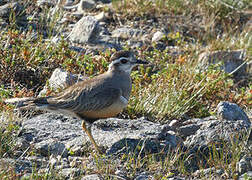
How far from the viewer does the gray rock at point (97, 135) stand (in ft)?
18.4

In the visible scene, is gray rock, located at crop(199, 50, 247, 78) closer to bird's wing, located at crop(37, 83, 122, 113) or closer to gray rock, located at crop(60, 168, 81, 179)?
bird's wing, located at crop(37, 83, 122, 113)

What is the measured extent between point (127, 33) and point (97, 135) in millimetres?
3753

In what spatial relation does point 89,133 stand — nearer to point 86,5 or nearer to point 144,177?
point 144,177

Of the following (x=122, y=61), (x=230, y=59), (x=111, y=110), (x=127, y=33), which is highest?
(x=122, y=61)

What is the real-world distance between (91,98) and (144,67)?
256 cm

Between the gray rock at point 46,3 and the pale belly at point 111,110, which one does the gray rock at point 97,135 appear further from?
the gray rock at point 46,3

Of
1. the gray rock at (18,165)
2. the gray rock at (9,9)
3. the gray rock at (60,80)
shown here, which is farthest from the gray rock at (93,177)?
the gray rock at (9,9)

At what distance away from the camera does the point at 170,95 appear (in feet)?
23.0

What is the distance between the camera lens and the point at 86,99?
19.4 feet

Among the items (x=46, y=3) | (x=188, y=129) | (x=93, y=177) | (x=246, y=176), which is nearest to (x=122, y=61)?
(x=188, y=129)

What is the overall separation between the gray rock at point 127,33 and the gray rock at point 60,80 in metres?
2.37

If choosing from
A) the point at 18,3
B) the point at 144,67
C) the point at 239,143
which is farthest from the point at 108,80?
the point at 18,3

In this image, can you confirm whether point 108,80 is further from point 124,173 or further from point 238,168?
point 238,168

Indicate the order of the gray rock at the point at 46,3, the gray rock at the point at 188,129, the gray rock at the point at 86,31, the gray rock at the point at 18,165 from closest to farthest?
the gray rock at the point at 18,165 < the gray rock at the point at 188,129 < the gray rock at the point at 86,31 < the gray rock at the point at 46,3
